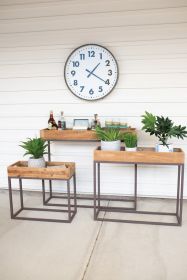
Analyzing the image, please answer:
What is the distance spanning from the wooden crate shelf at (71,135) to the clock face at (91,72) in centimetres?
49

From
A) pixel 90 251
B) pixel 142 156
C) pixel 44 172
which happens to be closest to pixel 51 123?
pixel 44 172

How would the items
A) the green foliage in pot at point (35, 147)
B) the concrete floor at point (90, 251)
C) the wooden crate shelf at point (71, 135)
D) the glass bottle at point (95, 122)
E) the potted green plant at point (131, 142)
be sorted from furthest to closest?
the glass bottle at point (95, 122) → the wooden crate shelf at point (71, 135) → the green foliage in pot at point (35, 147) → the potted green plant at point (131, 142) → the concrete floor at point (90, 251)

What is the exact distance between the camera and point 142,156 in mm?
2912

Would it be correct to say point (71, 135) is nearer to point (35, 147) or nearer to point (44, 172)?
point (35, 147)

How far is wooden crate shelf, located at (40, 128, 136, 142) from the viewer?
3297mm

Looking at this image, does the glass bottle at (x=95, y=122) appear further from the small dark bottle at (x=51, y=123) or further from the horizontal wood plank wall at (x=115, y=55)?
the small dark bottle at (x=51, y=123)

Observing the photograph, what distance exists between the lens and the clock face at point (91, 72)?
134 inches

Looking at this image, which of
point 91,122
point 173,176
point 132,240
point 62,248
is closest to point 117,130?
point 91,122

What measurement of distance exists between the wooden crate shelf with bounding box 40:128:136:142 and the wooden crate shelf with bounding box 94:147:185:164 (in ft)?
1.09

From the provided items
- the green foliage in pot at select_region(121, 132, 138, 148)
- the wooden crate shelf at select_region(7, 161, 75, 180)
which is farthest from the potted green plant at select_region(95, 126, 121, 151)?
the wooden crate shelf at select_region(7, 161, 75, 180)

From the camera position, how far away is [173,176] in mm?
3553

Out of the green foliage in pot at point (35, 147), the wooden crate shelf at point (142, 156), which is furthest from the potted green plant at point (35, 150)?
the wooden crate shelf at point (142, 156)

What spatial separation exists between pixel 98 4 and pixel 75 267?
283 cm

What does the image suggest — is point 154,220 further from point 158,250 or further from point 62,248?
point 62,248
